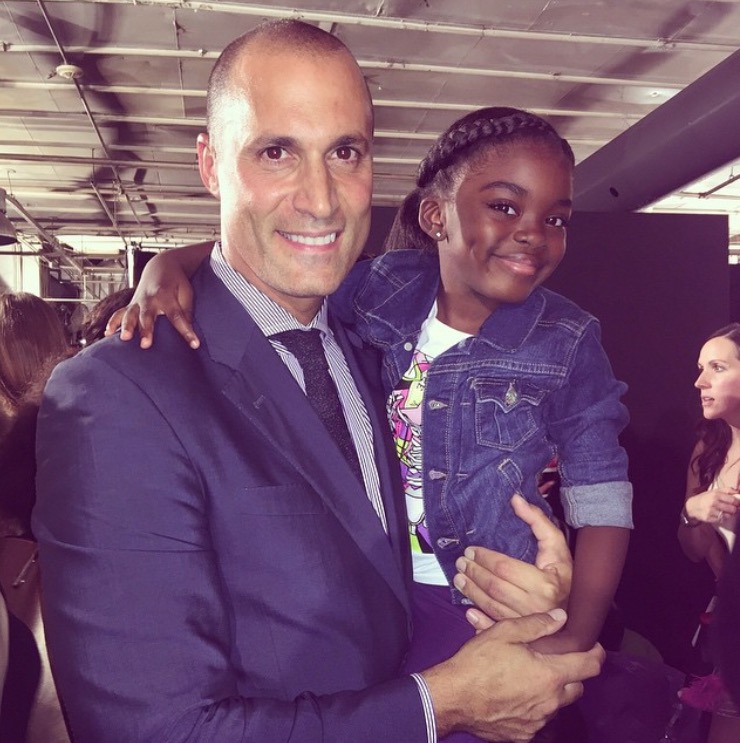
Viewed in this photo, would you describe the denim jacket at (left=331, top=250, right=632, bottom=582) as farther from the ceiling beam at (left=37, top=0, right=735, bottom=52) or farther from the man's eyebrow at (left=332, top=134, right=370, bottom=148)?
Result: the ceiling beam at (left=37, top=0, right=735, bottom=52)

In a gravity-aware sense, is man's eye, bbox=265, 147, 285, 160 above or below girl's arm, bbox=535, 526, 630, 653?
above

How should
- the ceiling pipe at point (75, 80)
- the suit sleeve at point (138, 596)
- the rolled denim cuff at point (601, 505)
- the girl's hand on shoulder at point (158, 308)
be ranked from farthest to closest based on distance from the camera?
the ceiling pipe at point (75, 80), the rolled denim cuff at point (601, 505), the girl's hand on shoulder at point (158, 308), the suit sleeve at point (138, 596)

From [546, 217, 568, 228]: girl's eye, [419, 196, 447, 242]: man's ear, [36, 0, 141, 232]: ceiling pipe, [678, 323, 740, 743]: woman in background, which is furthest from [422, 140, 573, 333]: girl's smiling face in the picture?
[36, 0, 141, 232]: ceiling pipe

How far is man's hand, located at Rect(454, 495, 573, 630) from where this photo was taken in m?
1.66

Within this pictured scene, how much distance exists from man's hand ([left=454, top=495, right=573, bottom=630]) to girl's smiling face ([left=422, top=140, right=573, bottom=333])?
1.79 feet

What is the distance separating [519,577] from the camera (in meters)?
1.67

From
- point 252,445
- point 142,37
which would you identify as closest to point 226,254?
point 252,445

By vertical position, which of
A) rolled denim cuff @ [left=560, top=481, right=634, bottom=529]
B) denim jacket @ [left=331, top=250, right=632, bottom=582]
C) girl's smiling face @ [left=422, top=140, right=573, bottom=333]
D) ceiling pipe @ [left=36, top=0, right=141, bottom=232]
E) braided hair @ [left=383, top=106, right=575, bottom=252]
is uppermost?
ceiling pipe @ [left=36, top=0, right=141, bottom=232]

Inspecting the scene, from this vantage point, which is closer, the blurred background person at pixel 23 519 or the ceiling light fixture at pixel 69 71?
the blurred background person at pixel 23 519

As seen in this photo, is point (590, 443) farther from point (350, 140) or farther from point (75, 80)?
point (75, 80)

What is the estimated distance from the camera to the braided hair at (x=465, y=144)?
201cm

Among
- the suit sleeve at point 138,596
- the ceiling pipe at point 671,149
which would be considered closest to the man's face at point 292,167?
the suit sleeve at point 138,596

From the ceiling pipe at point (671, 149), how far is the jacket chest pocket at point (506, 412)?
12.7 ft

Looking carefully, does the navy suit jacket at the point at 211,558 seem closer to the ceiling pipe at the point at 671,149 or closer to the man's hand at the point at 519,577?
the man's hand at the point at 519,577
